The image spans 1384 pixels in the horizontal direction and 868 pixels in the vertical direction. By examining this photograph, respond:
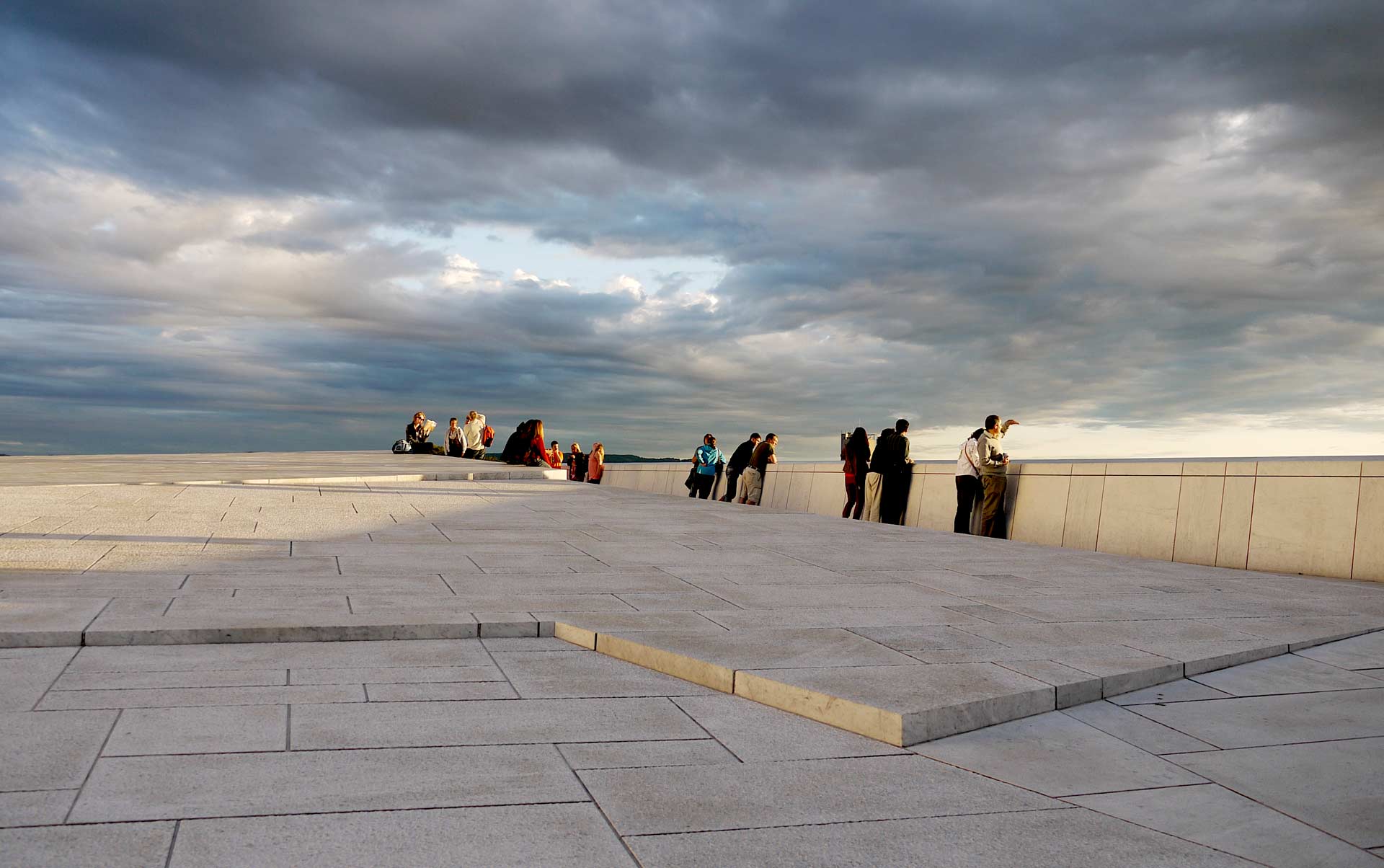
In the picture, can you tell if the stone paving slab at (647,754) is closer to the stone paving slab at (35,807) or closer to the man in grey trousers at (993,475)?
the stone paving slab at (35,807)

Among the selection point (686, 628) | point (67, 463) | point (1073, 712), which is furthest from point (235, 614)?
point (67, 463)

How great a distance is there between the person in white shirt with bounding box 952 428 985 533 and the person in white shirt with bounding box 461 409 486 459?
18213 mm

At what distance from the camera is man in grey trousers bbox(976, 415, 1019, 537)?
46.4ft

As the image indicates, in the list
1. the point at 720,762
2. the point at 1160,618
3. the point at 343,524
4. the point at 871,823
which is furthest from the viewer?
the point at 343,524

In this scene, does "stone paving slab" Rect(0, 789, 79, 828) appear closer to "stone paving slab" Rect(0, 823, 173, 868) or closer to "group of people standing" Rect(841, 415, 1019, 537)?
"stone paving slab" Rect(0, 823, 173, 868)

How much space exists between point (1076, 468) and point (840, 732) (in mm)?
10214

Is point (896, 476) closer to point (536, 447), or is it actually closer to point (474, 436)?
point (536, 447)

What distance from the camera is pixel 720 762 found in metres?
A: 4.23

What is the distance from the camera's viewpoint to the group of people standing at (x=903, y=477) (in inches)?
562

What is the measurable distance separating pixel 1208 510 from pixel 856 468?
5880 mm

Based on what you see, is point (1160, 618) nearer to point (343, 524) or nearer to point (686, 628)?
point (686, 628)

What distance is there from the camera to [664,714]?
4898 millimetres

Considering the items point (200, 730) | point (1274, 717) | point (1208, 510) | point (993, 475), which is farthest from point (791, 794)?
point (993, 475)

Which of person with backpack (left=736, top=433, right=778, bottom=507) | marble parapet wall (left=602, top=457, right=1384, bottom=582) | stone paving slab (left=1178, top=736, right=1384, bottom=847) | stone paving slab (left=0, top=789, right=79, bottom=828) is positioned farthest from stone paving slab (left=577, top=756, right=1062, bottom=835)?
person with backpack (left=736, top=433, right=778, bottom=507)
